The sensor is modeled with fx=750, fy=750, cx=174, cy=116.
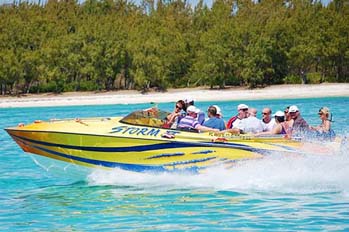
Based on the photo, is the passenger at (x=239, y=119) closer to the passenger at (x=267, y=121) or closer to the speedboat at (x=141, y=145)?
the passenger at (x=267, y=121)

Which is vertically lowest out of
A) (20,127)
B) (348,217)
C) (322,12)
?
(348,217)

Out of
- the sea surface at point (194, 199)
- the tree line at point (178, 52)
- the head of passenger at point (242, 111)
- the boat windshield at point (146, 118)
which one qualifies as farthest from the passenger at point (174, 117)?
the tree line at point (178, 52)

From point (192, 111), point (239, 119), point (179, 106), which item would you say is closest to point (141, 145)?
point (192, 111)

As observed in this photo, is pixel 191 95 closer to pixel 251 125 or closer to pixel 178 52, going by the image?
pixel 178 52

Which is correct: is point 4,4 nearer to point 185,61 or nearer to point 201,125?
point 185,61

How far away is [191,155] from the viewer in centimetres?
1234

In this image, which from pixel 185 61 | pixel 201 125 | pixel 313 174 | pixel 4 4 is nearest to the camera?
pixel 313 174

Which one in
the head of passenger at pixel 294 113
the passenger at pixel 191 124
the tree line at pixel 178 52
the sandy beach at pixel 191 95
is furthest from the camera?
the tree line at pixel 178 52

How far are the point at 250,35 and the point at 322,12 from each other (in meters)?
6.06

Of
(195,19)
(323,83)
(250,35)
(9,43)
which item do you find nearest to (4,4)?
(9,43)

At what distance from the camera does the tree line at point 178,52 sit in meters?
57.3

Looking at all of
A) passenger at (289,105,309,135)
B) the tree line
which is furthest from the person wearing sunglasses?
the tree line

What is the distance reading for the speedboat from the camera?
39.7 ft

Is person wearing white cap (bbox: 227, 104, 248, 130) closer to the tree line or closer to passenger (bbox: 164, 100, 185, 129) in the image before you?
passenger (bbox: 164, 100, 185, 129)
